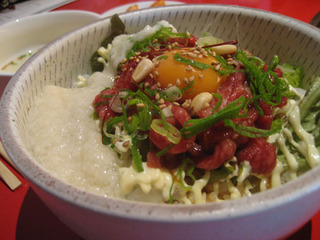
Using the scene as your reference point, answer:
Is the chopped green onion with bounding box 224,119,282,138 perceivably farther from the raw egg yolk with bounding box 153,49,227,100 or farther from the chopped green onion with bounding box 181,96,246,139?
the raw egg yolk with bounding box 153,49,227,100

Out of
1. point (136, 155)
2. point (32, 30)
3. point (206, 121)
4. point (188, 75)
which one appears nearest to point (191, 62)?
point (188, 75)

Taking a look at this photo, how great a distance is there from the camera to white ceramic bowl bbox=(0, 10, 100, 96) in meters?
3.32

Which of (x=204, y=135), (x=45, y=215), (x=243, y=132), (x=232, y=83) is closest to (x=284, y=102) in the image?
(x=232, y=83)

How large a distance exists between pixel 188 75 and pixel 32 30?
2.69m

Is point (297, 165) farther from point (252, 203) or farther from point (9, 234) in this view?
point (9, 234)

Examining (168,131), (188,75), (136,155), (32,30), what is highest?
(188,75)

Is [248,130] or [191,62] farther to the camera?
[191,62]

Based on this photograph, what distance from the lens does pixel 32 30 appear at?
3.50m

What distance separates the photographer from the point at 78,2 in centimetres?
490

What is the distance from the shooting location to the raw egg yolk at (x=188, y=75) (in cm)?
150

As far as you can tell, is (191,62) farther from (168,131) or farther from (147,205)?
(147,205)

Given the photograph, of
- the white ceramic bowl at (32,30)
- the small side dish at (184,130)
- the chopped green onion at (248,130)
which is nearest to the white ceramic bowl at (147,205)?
the small side dish at (184,130)

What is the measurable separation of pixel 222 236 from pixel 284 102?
86 cm

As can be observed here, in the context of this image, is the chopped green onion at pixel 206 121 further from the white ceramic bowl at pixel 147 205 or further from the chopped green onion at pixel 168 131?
the white ceramic bowl at pixel 147 205
